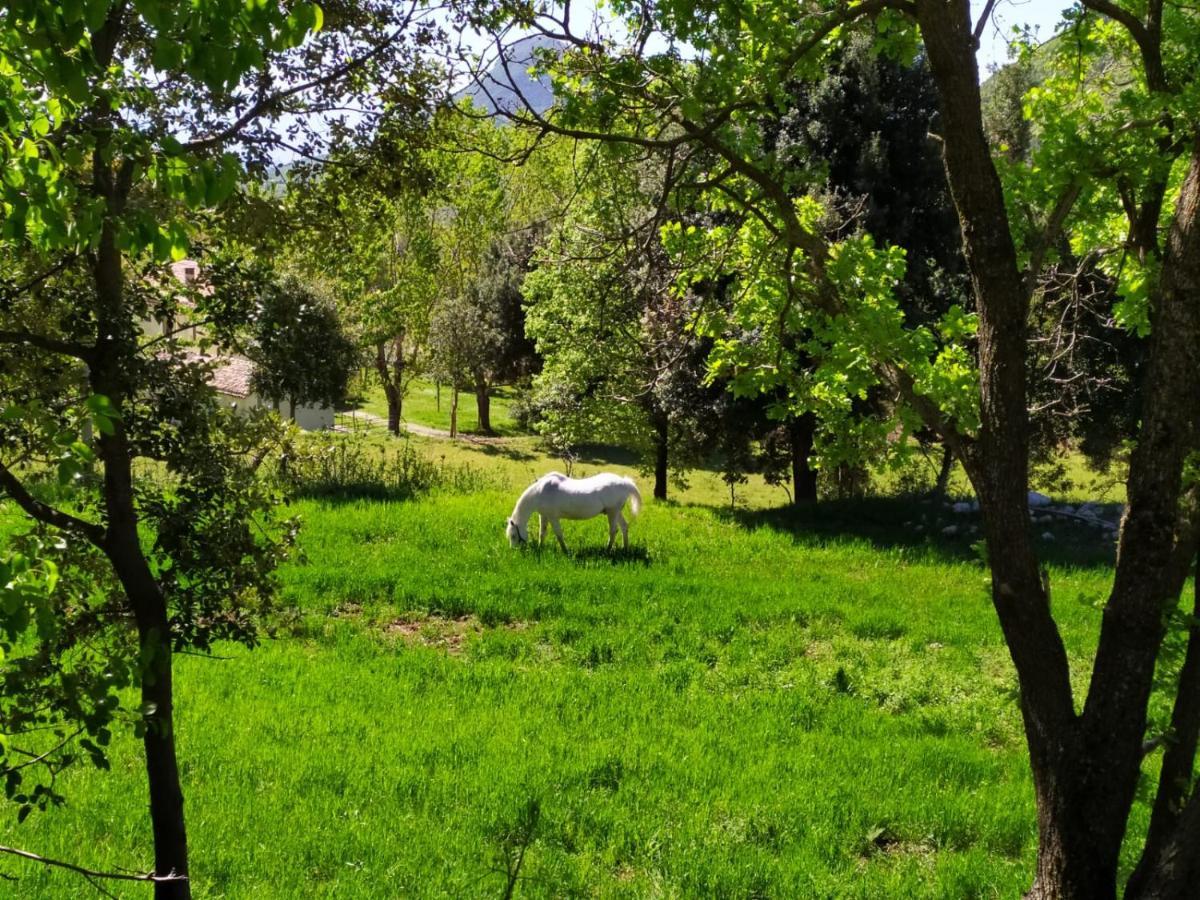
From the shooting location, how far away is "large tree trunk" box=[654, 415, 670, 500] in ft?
77.9

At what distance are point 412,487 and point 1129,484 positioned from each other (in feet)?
54.3

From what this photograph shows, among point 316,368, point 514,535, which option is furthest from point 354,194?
point 316,368

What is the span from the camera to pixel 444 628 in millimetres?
11602

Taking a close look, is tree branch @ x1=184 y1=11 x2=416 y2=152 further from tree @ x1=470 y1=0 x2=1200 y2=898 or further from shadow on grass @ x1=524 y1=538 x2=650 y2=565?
shadow on grass @ x1=524 y1=538 x2=650 y2=565

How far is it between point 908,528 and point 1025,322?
1334 centimetres

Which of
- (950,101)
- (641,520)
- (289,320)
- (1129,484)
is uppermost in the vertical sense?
(950,101)

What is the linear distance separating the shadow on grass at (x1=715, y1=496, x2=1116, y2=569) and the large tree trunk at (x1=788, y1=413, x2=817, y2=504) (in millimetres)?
1280

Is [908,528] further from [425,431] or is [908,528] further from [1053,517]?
[425,431]

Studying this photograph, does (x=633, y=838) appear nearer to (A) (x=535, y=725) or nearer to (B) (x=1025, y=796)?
(A) (x=535, y=725)

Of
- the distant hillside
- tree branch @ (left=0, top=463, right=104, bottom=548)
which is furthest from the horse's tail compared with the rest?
tree branch @ (left=0, top=463, right=104, bottom=548)

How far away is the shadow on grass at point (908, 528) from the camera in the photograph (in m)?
15.8

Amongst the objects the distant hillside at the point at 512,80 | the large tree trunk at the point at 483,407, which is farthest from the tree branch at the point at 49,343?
the large tree trunk at the point at 483,407

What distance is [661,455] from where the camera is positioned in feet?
80.2

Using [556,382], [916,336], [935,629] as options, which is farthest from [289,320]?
[556,382]
